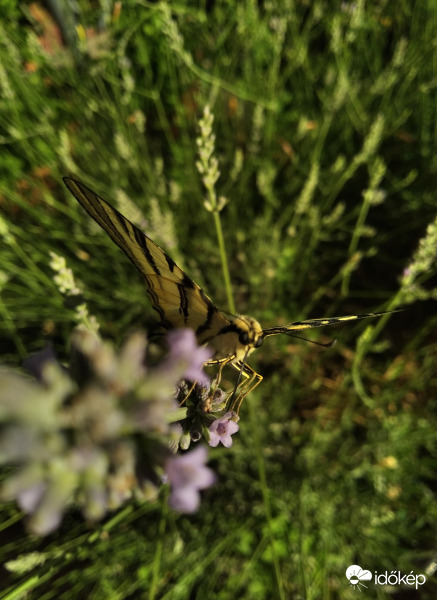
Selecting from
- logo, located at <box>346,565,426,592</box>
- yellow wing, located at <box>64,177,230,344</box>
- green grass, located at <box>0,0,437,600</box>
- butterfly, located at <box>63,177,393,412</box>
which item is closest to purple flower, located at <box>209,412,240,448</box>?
butterfly, located at <box>63,177,393,412</box>

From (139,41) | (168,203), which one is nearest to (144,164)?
(168,203)

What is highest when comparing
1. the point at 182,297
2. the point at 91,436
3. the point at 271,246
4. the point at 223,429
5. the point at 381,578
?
the point at 271,246

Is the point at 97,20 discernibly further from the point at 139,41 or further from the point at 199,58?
the point at 199,58

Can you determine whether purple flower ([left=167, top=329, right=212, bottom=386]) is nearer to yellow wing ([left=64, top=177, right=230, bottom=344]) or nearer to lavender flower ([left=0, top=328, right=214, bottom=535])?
lavender flower ([left=0, top=328, right=214, bottom=535])

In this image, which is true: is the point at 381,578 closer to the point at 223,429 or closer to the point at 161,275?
the point at 223,429

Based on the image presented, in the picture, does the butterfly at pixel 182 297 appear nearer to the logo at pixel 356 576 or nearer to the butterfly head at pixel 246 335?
the butterfly head at pixel 246 335

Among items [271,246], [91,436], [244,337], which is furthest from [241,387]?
[271,246]
